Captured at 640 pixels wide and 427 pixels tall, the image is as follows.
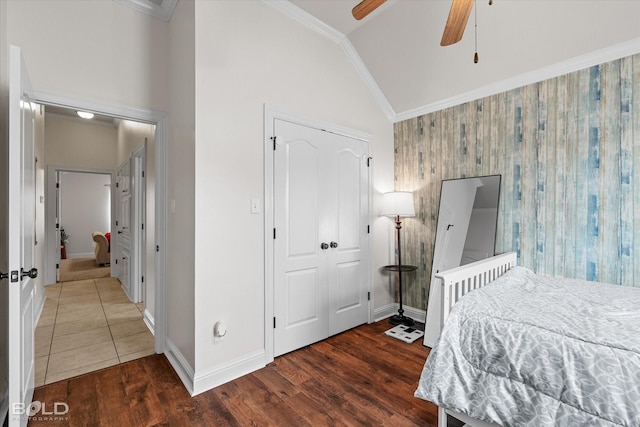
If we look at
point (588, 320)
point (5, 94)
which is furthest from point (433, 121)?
point (5, 94)

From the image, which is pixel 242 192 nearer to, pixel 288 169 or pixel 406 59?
pixel 288 169

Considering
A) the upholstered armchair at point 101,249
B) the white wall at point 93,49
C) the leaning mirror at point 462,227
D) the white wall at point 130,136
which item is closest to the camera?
the white wall at point 93,49

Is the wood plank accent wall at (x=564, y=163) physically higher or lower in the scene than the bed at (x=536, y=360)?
higher

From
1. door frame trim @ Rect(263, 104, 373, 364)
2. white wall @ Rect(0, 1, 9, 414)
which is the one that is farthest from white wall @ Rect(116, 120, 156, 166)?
door frame trim @ Rect(263, 104, 373, 364)

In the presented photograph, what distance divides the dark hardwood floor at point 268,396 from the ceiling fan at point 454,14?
218 cm

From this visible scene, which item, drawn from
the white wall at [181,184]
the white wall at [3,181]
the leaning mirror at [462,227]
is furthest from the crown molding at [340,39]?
the white wall at [3,181]

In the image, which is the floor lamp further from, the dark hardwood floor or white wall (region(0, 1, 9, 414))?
white wall (region(0, 1, 9, 414))

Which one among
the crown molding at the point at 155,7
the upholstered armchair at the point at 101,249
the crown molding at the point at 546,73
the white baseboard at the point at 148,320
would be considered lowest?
the white baseboard at the point at 148,320

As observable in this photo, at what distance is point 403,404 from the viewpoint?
77.4 inches

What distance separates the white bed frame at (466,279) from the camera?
1.61 metres

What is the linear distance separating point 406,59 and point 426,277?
2266mm

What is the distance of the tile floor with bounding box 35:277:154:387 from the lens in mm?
2475

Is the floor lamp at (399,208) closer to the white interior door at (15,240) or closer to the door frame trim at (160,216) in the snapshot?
the door frame trim at (160,216)

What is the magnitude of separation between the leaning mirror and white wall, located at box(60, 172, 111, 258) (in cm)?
871
